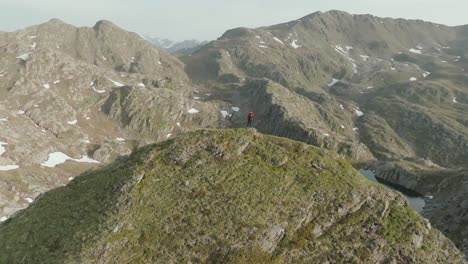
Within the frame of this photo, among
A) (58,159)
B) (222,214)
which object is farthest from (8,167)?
(222,214)

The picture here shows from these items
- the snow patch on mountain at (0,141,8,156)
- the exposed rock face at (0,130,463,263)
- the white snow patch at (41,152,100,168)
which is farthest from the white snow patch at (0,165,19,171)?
the exposed rock face at (0,130,463,263)

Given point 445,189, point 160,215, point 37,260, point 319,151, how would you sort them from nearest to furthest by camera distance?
point 37,260, point 160,215, point 319,151, point 445,189

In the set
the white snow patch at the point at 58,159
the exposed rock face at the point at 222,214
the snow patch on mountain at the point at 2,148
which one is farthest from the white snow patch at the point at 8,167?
the exposed rock face at the point at 222,214

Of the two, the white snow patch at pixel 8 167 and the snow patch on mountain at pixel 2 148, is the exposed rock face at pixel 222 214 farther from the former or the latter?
the snow patch on mountain at pixel 2 148

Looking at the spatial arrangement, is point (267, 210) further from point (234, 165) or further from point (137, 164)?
point (137, 164)

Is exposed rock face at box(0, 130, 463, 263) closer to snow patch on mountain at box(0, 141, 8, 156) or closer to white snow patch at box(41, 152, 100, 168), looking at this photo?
snow patch on mountain at box(0, 141, 8, 156)

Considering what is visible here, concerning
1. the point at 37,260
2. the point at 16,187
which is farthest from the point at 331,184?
the point at 16,187
